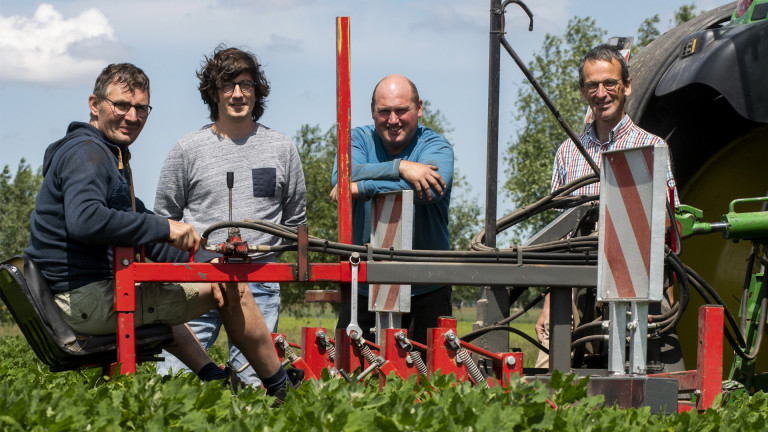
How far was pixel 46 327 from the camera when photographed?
13.5ft

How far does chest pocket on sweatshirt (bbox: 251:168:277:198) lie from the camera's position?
562cm

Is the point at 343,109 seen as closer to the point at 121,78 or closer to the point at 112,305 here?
the point at 121,78

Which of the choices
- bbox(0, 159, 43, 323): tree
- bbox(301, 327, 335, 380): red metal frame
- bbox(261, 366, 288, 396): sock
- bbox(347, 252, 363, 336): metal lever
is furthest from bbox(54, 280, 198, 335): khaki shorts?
bbox(0, 159, 43, 323): tree

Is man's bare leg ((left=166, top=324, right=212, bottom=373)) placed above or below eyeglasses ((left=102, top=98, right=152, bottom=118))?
below

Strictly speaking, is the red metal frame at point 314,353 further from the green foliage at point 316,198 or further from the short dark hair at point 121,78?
the green foliage at point 316,198

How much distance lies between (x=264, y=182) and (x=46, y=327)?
175cm

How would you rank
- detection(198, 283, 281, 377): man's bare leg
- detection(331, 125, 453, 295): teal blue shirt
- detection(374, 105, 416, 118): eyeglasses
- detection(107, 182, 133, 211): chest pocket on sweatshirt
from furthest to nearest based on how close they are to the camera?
detection(374, 105, 416, 118): eyeglasses < detection(331, 125, 453, 295): teal blue shirt < detection(198, 283, 281, 377): man's bare leg < detection(107, 182, 133, 211): chest pocket on sweatshirt

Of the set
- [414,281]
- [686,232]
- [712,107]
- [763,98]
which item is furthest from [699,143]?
[414,281]

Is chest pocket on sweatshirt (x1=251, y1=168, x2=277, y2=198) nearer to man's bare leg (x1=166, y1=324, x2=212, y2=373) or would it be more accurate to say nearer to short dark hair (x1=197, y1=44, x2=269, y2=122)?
short dark hair (x1=197, y1=44, x2=269, y2=122)

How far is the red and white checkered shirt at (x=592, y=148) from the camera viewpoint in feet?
18.5

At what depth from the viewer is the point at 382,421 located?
9.87 feet

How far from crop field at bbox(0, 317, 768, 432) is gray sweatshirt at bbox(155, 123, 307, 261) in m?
1.95

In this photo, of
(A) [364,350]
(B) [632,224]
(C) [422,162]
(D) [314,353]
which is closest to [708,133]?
(C) [422,162]

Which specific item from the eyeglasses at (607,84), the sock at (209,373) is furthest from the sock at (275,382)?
the eyeglasses at (607,84)
